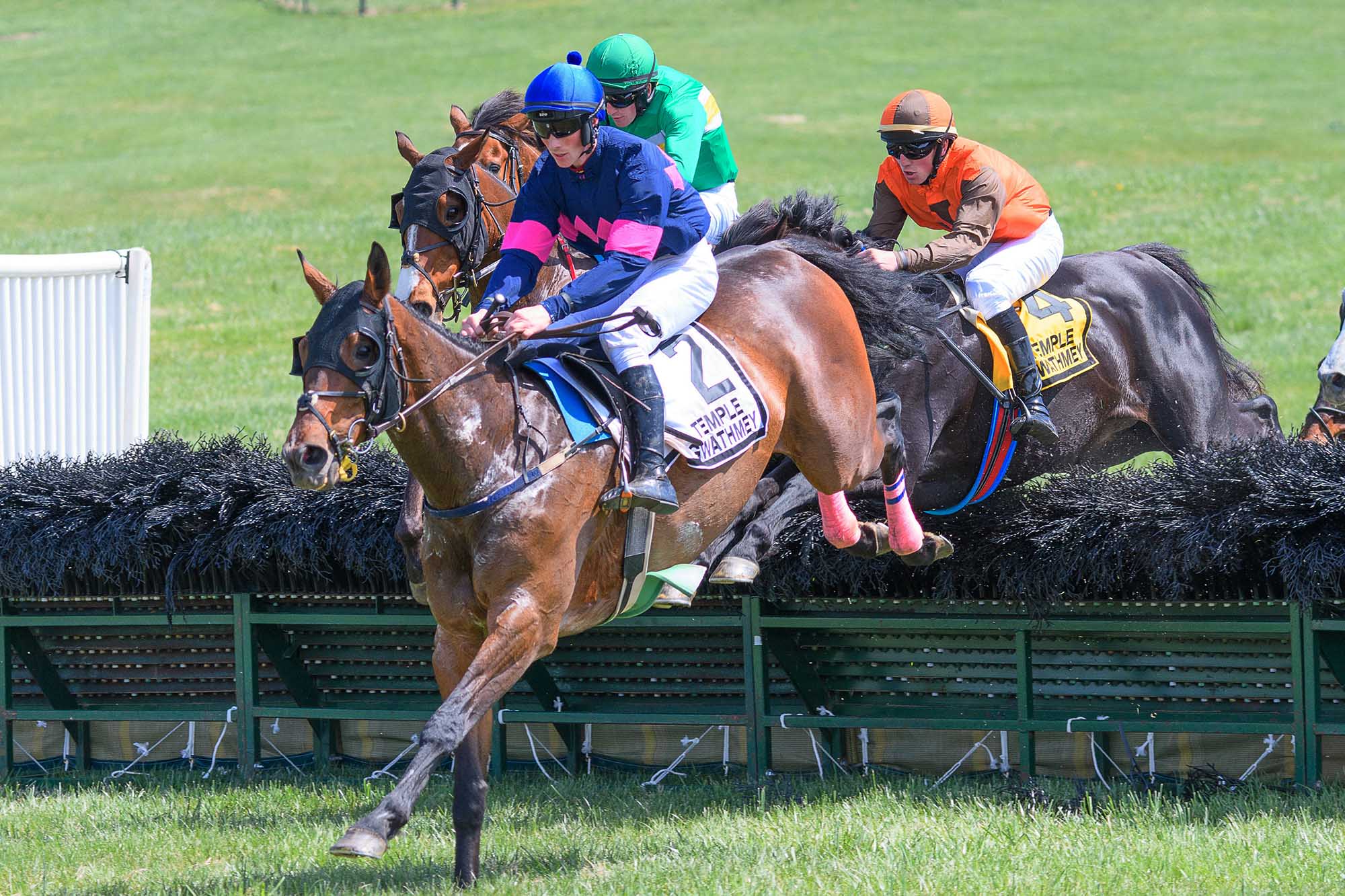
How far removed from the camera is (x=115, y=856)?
19.0ft

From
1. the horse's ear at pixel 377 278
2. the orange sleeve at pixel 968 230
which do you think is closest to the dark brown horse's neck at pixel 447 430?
the horse's ear at pixel 377 278

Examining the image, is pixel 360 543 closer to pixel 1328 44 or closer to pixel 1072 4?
pixel 1328 44

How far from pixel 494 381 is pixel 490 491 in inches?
14.8

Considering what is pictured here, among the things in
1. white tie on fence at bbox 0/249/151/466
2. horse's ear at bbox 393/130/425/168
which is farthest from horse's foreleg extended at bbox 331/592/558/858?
white tie on fence at bbox 0/249/151/466

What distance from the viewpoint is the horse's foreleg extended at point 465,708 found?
14.9ft

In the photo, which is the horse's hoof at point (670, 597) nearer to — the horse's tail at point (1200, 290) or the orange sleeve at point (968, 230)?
the orange sleeve at point (968, 230)

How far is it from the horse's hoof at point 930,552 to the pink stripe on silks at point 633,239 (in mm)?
1650

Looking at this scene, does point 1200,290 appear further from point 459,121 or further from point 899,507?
point 459,121

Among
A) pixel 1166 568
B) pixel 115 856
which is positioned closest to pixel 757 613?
pixel 1166 568

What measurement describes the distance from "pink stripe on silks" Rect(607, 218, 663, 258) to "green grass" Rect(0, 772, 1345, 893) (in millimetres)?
1989

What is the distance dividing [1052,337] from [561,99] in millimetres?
2860

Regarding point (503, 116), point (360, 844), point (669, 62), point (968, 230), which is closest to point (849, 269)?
point (968, 230)

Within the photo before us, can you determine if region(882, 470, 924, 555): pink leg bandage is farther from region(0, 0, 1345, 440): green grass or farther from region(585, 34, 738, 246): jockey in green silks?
region(0, 0, 1345, 440): green grass

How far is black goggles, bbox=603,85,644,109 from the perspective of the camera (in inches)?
268
